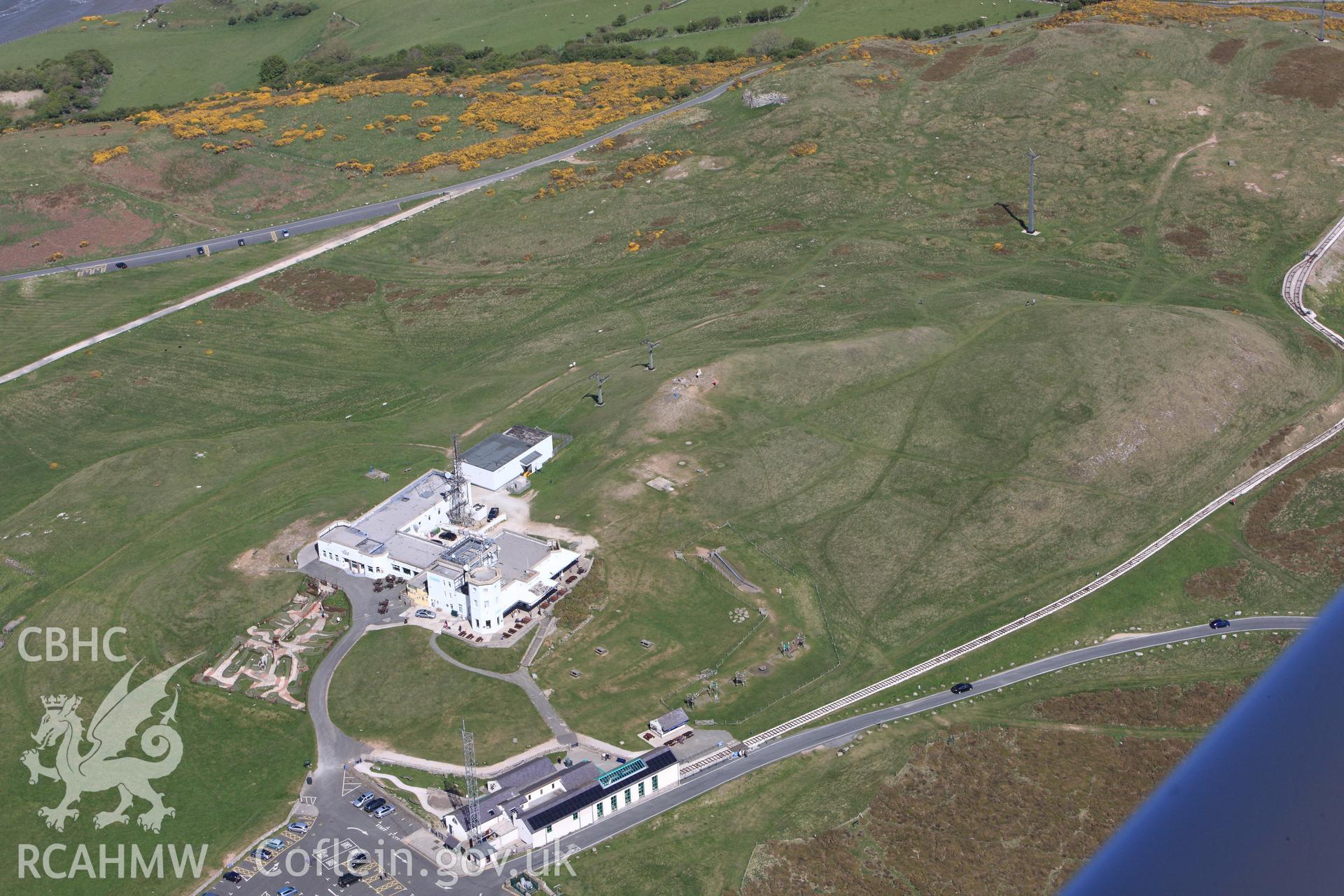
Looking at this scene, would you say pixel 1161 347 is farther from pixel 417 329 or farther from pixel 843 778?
pixel 417 329

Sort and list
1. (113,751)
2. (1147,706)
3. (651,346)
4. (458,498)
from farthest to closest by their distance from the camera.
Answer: (651,346)
(458,498)
(113,751)
(1147,706)

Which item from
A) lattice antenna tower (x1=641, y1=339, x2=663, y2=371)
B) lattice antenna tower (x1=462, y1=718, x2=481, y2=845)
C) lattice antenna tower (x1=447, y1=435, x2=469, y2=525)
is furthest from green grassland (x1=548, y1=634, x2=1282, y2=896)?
lattice antenna tower (x1=641, y1=339, x2=663, y2=371)

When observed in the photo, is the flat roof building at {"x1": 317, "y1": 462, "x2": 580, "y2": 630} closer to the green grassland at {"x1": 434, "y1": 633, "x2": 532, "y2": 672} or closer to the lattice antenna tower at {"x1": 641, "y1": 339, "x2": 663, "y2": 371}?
the green grassland at {"x1": 434, "y1": 633, "x2": 532, "y2": 672}

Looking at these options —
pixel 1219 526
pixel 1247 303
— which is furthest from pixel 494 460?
pixel 1247 303

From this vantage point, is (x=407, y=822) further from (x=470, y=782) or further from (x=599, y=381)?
(x=599, y=381)

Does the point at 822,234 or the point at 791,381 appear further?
the point at 822,234

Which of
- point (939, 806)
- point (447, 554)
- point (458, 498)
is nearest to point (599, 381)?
point (458, 498)
